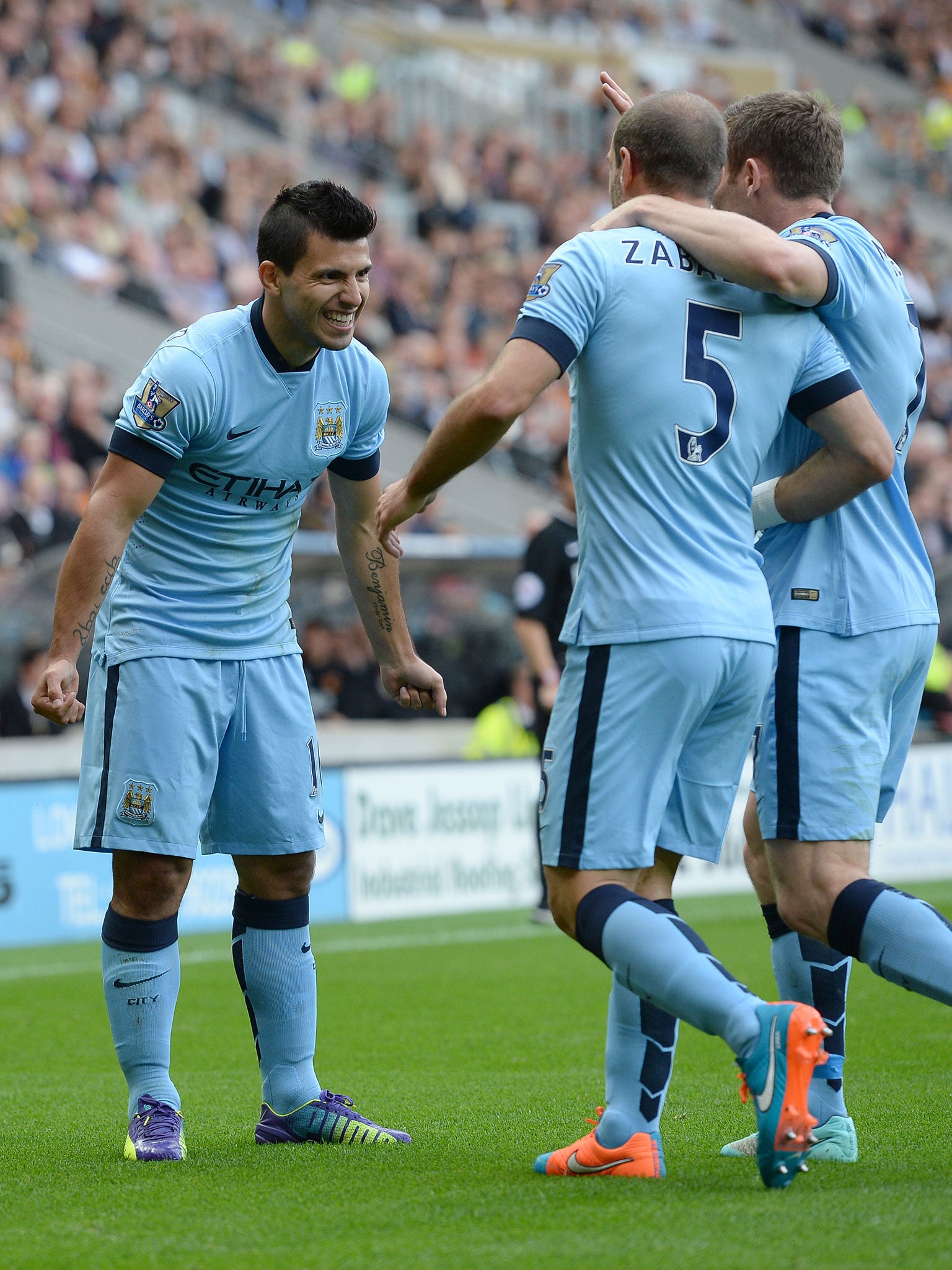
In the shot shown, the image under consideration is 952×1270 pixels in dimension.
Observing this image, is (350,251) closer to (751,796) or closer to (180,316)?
(751,796)

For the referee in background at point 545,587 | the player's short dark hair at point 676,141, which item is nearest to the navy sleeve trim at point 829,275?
the player's short dark hair at point 676,141

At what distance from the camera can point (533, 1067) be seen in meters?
5.55

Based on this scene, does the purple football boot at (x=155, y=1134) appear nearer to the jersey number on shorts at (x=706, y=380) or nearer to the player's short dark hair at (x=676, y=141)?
the jersey number on shorts at (x=706, y=380)

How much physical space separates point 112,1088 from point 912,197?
85.4 feet

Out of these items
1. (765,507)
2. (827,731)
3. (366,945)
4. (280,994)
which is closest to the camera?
(827,731)

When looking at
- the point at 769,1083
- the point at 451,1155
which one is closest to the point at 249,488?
the point at 451,1155

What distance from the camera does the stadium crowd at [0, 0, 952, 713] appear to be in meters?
13.9

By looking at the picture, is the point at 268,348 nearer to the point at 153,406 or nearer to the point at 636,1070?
the point at 153,406

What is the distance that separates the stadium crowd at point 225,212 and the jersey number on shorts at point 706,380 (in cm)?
905

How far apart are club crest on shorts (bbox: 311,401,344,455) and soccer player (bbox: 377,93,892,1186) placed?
766mm

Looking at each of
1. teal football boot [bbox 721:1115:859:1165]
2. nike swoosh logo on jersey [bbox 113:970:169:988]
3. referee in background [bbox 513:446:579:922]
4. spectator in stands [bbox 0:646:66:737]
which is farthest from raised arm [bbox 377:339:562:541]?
spectator in stands [bbox 0:646:66:737]

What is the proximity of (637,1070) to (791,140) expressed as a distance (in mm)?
2164

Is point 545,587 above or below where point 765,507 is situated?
below

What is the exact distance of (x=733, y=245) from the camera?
3527mm
